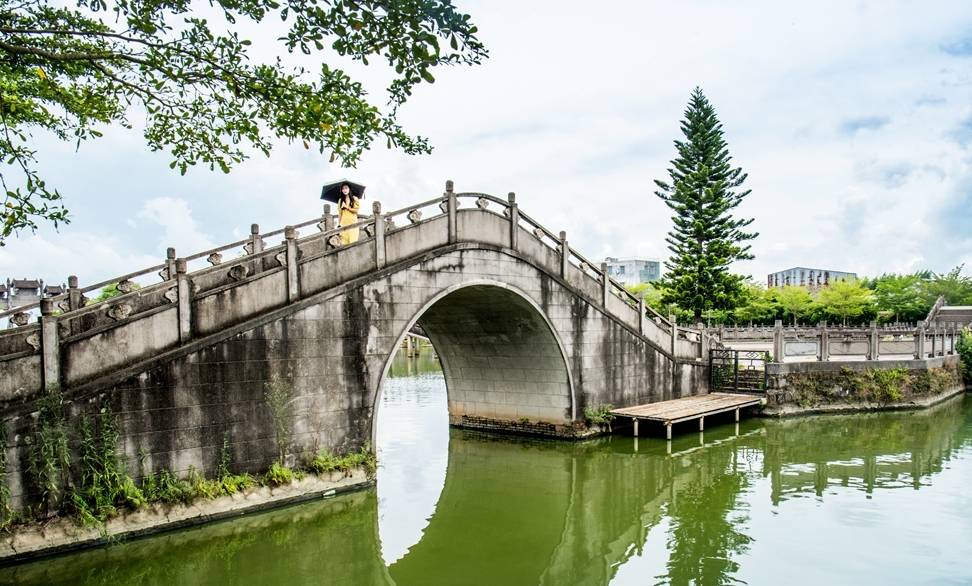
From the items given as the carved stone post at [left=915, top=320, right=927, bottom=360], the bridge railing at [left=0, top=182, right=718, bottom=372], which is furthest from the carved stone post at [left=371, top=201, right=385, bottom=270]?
the carved stone post at [left=915, top=320, right=927, bottom=360]

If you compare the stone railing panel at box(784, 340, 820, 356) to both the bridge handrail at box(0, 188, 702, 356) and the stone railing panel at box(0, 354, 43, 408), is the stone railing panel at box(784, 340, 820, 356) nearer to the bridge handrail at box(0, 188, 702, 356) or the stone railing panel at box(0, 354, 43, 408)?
the bridge handrail at box(0, 188, 702, 356)

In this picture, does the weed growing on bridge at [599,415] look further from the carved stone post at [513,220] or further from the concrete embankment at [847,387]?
the concrete embankment at [847,387]

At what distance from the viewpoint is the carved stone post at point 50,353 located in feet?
24.2

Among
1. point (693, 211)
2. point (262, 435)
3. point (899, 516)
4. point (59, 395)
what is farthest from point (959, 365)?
point (59, 395)

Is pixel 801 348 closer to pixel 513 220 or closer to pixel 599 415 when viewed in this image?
pixel 599 415

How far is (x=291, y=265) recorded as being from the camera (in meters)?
9.55

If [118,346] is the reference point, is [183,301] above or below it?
above

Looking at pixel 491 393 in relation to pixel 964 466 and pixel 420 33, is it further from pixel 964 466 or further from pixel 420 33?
pixel 420 33

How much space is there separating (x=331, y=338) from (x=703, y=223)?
21.8 metres

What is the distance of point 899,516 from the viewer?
31.1 feet

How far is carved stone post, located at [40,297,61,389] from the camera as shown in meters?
7.36

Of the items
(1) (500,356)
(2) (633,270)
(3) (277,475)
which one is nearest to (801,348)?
(1) (500,356)

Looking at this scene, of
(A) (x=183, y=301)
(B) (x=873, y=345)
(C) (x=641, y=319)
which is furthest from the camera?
(B) (x=873, y=345)

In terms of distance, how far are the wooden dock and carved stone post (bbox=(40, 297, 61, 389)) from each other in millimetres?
10922
